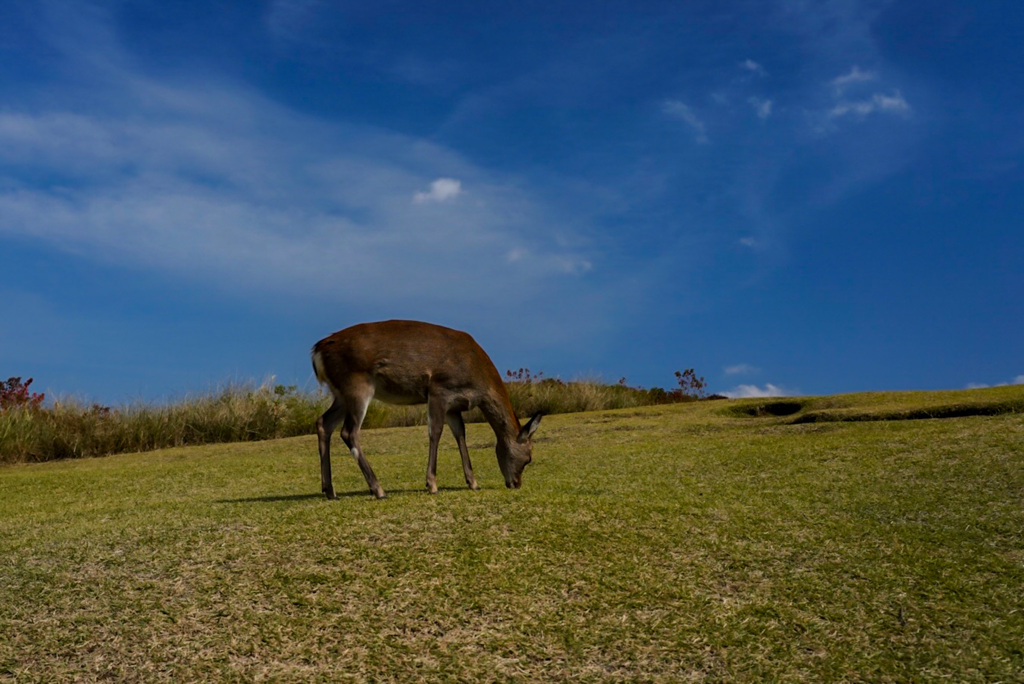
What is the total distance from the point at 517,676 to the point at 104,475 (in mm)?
7614

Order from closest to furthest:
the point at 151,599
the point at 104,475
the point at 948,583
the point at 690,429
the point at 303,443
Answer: the point at 151,599 < the point at 948,583 < the point at 104,475 < the point at 690,429 < the point at 303,443

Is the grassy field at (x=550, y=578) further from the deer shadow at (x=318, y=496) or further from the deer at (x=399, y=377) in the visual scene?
the deer at (x=399, y=377)

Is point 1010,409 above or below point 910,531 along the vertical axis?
above

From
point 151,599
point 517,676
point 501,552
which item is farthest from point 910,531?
point 151,599

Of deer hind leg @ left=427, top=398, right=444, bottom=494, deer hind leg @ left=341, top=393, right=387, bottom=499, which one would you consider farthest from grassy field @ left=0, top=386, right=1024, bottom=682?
deer hind leg @ left=341, top=393, right=387, bottom=499

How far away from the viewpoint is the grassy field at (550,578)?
3738mm

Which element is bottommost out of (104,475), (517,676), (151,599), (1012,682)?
(1012,682)

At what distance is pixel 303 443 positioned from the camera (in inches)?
454

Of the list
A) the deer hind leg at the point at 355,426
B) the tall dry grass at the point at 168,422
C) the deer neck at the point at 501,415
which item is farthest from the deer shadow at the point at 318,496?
the tall dry grass at the point at 168,422

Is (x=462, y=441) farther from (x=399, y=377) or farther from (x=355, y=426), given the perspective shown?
(x=355, y=426)

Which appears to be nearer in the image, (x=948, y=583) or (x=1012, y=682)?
(x=1012, y=682)

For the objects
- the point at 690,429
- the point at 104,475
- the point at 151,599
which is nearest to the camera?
the point at 151,599

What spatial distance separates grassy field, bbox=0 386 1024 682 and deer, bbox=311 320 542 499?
0.47m

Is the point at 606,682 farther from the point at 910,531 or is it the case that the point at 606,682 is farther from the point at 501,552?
the point at 910,531
